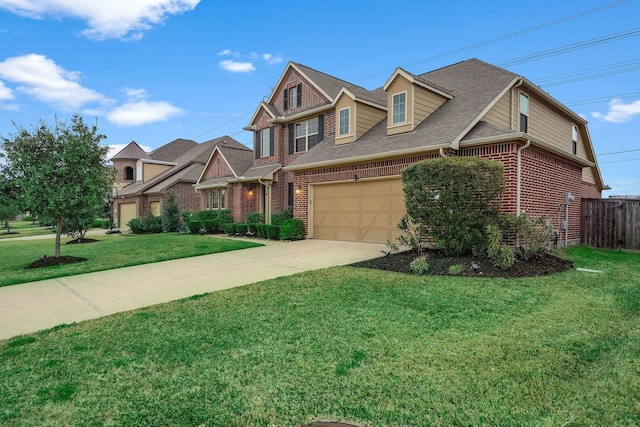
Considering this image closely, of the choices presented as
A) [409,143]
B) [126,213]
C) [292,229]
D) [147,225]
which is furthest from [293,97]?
[126,213]

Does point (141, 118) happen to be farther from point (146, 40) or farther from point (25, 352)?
point (25, 352)

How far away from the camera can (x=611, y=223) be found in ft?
39.7

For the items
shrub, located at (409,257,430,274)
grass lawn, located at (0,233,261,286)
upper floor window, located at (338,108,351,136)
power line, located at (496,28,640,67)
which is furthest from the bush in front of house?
power line, located at (496,28,640,67)

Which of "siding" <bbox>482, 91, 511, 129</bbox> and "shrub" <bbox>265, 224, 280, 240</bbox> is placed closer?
"siding" <bbox>482, 91, 511, 129</bbox>

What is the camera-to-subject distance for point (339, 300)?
5.18m

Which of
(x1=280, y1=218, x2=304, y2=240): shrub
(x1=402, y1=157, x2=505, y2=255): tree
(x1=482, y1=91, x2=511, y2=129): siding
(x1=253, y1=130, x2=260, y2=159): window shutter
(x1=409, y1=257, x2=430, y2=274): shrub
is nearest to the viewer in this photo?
(x1=409, y1=257, x2=430, y2=274): shrub

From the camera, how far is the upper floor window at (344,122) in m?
14.0

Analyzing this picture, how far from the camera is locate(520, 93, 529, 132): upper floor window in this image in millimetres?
12094

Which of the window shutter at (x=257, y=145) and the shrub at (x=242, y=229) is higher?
the window shutter at (x=257, y=145)

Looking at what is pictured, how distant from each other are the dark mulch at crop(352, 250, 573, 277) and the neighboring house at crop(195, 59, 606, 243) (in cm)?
171

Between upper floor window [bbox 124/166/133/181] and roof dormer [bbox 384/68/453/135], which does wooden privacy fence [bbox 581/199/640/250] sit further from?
upper floor window [bbox 124/166/133/181]

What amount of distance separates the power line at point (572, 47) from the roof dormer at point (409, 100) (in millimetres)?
8776

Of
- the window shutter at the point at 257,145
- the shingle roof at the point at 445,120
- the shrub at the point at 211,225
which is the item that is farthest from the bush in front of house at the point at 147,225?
the shingle roof at the point at 445,120

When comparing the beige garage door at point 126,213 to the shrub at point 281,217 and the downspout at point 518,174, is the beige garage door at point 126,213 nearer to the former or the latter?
the shrub at point 281,217
